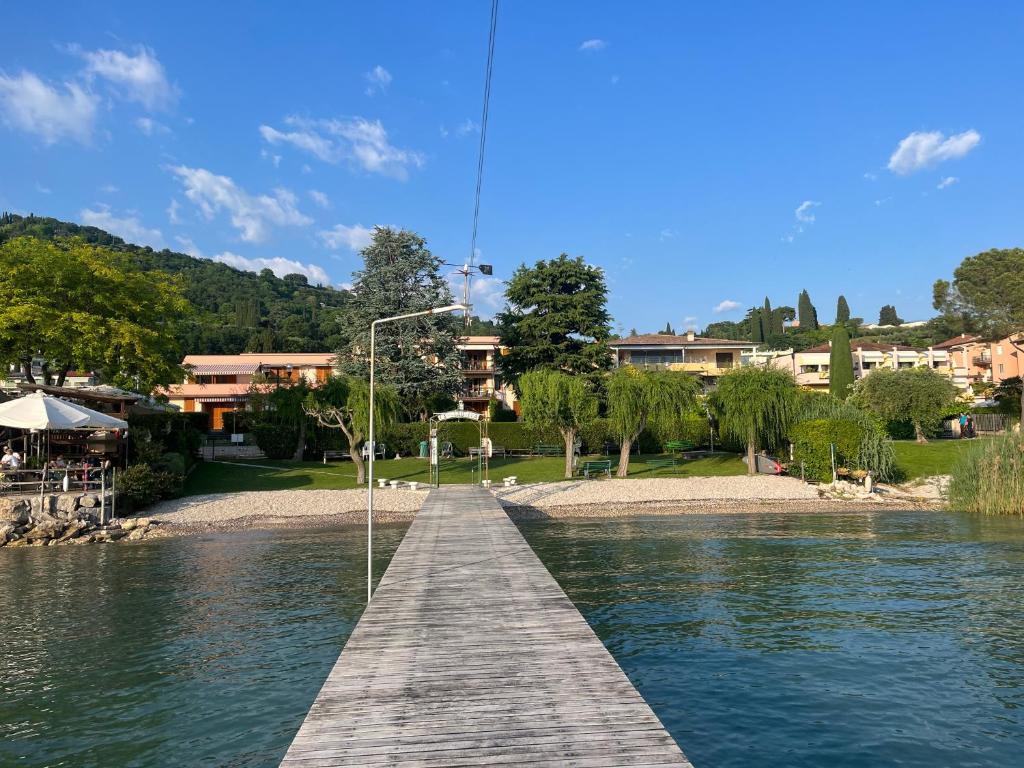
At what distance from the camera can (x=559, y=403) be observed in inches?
1492

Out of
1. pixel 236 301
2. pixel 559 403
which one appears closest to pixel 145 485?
pixel 559 403

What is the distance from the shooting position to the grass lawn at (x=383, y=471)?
34.4 m

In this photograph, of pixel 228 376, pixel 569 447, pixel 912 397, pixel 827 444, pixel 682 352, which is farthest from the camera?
pixel 682 352

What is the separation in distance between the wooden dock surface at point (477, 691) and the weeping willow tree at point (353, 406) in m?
23.0

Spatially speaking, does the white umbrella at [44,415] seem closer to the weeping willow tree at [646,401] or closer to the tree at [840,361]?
the weeping willow tree at [646,401]

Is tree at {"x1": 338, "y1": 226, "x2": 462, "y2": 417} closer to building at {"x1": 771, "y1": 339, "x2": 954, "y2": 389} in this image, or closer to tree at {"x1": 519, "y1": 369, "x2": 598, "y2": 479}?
tree at {"x1": 519, "y1": 369, "x2": 598, "y2": 479}

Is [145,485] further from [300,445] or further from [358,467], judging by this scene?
[300,445]

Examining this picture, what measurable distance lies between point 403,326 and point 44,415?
29448 millimetres

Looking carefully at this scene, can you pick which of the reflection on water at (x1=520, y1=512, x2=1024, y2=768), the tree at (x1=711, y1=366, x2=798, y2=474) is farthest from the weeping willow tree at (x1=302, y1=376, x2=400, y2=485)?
the tree at (x1=711, y1=366, x2=798, y2=474)

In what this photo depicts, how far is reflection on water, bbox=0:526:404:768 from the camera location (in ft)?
29.9

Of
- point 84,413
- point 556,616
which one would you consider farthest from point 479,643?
point 84,413

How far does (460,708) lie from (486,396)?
6430 centimetres

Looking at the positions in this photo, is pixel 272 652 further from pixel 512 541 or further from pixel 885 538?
pixel 885 538

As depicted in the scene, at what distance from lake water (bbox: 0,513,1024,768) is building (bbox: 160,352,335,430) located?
5119cm
